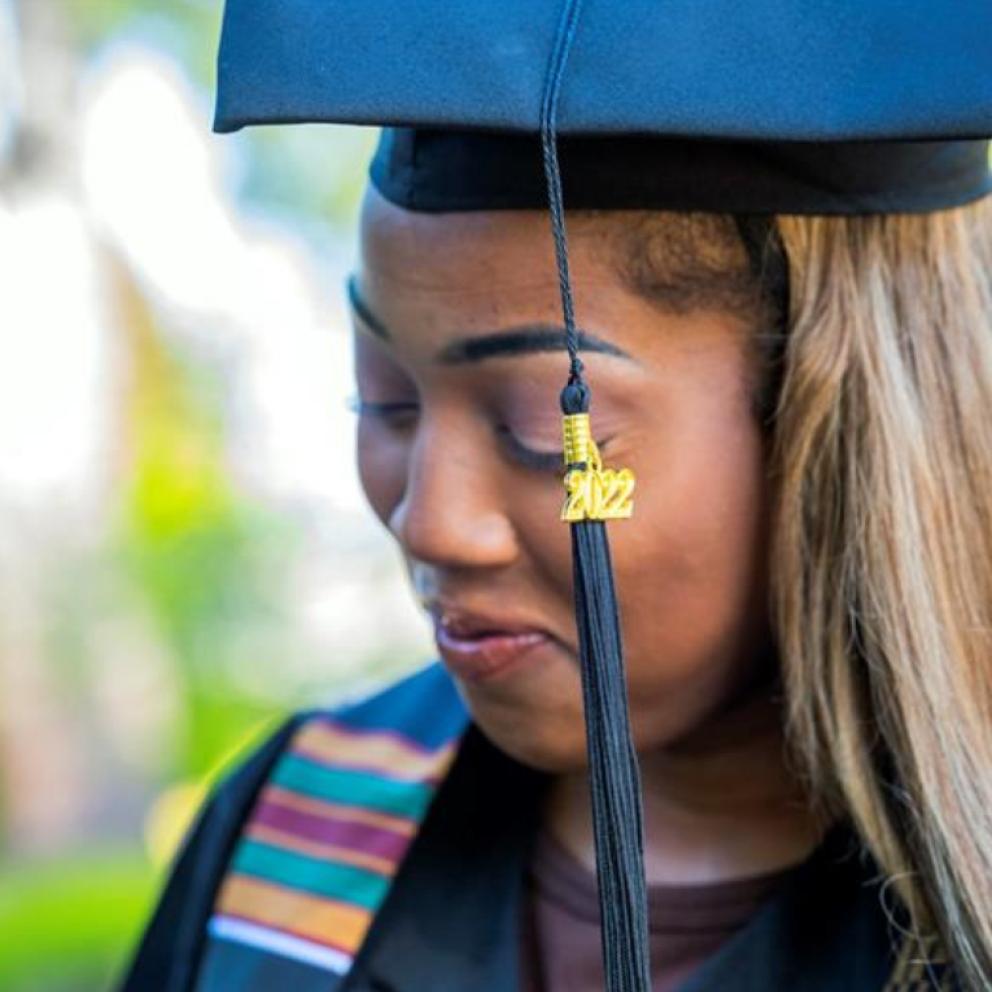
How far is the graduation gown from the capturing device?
1.75 m

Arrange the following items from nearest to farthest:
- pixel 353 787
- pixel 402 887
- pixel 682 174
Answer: pixel 682 174, pixel 402 887, pixel 353 787

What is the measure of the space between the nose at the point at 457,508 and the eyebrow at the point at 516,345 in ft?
0.22

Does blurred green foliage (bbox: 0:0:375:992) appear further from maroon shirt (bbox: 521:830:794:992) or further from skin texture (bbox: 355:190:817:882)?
skin texture (bbox: 355:190:817:882)

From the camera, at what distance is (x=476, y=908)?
197cm

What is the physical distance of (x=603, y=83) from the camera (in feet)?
4.87

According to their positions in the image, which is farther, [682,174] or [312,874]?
[312,874]

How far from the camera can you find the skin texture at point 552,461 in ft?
5.33

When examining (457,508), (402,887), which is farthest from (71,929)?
(457,508)

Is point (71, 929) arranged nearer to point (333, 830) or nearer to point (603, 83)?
point (333, 830)

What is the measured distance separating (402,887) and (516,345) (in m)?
0.65

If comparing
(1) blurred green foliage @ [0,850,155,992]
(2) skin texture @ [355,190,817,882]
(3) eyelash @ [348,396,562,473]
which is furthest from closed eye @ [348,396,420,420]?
(1) blurred green foliage @ [0,850,155,992]

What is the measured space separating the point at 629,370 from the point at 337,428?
320 inches

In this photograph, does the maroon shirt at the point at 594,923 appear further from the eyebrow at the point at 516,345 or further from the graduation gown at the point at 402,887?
the eyebrow at the point at 516,345

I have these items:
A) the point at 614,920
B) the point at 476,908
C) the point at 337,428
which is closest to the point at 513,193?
the point at 614,920
